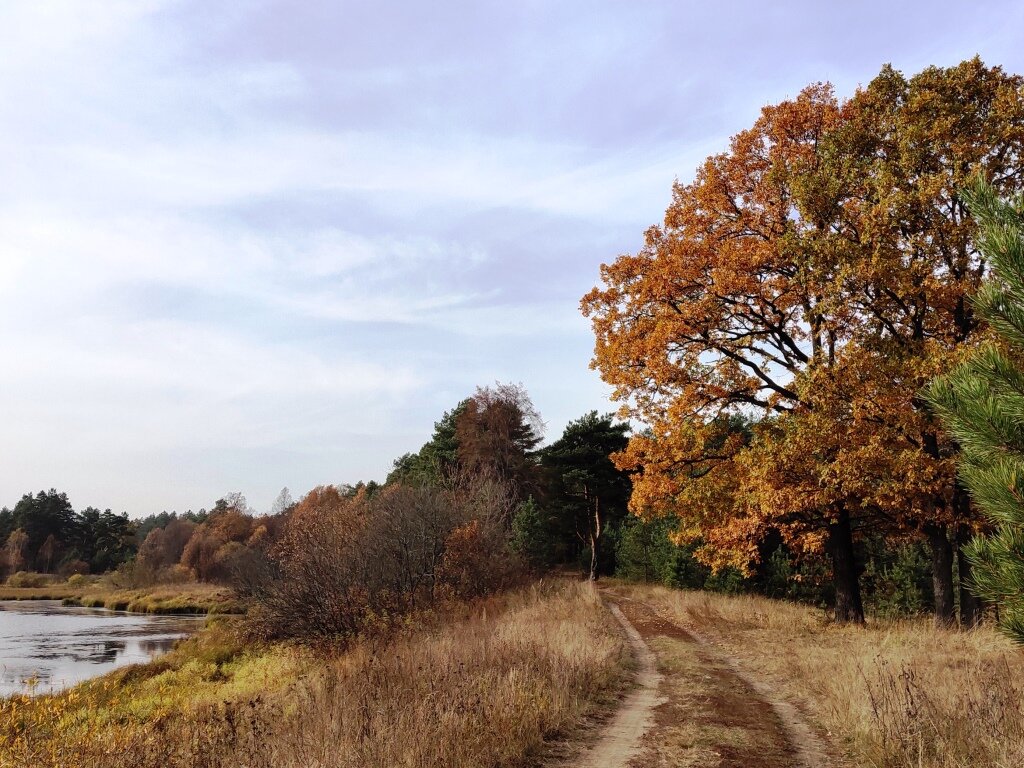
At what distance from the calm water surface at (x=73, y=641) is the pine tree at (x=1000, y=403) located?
16897mm

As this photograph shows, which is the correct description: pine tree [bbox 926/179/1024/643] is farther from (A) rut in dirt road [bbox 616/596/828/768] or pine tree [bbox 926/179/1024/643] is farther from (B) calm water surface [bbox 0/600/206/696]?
(B) calm water surface [bbox 0/600/206/696]

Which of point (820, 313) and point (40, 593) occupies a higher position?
point (820, 313)

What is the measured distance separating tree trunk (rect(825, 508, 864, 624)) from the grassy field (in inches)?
1401

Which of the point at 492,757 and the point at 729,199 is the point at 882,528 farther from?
the point at 492,757

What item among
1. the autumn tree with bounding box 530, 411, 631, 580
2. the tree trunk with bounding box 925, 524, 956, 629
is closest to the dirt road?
the tree trunk with bounding box 925, 524, 956, 629

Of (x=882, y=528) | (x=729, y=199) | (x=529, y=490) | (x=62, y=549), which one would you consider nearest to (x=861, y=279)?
Answer: (x=729, y=199)

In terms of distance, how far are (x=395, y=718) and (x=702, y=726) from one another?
12.4ft

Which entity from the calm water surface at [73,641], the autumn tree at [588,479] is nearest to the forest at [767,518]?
the calm water surface at [73,641]

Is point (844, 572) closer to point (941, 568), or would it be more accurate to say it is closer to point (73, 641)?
point (941, 568)

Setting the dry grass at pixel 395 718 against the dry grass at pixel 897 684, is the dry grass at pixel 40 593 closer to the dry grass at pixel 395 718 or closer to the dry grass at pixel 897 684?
the dry grass at pixel 395 718

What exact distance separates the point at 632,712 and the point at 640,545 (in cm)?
3025

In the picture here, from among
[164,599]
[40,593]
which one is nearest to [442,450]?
[164,599]

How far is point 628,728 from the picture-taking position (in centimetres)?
803

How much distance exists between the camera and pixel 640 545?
3812cm
